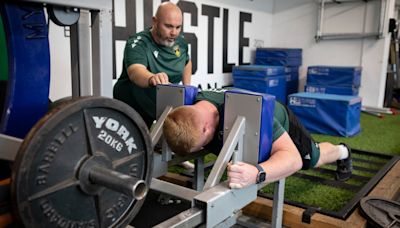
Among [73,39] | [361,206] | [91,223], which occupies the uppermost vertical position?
[73,39]

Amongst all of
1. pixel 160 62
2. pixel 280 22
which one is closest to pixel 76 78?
pixel 160 62

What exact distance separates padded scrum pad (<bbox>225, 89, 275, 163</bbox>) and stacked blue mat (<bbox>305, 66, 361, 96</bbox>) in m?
4.82

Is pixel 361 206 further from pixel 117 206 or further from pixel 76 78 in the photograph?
pixel 76 78

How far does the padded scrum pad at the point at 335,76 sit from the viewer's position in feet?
19.4

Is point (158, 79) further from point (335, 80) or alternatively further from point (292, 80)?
point (292, 80)

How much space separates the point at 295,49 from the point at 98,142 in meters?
6.15

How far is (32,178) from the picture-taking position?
0.93 metres

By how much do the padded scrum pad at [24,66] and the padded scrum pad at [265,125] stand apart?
787 mm

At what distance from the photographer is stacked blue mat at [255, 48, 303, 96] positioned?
6.41m

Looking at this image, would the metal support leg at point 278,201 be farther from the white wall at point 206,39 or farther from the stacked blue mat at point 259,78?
the stacked blue mat at point 259,78

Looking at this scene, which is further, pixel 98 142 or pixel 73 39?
pixel 73 39

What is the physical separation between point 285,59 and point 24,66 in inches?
223

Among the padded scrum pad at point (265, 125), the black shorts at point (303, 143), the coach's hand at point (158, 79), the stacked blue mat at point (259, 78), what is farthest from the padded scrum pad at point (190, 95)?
the stacked blue mat at point (259, 78)

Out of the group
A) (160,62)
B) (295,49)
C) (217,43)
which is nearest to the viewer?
(160,62)
